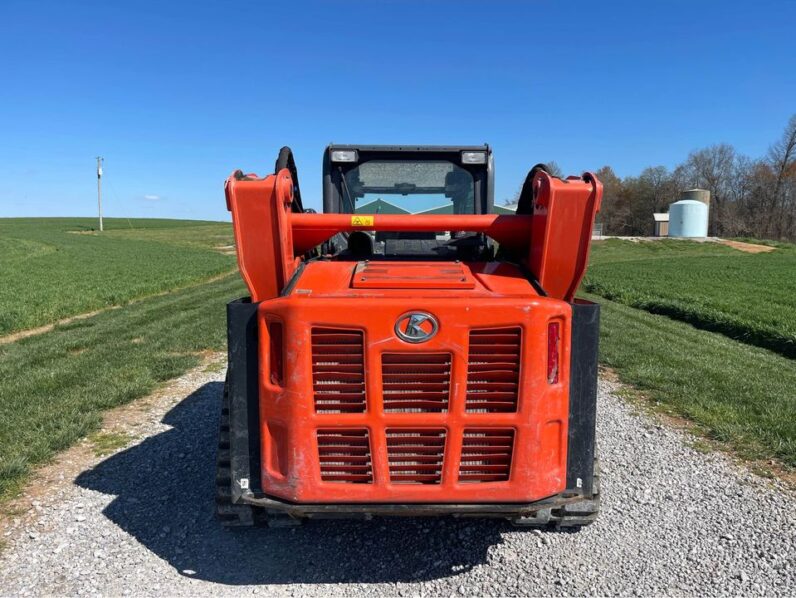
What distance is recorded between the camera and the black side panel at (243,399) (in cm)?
288

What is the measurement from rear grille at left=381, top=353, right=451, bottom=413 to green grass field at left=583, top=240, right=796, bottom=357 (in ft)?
31.8

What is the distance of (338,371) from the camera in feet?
8.91

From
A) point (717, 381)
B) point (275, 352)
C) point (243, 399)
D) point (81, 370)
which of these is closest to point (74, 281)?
point (81, 370)

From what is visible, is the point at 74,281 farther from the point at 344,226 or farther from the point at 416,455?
the point at 416,455

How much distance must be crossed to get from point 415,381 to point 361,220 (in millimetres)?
1184

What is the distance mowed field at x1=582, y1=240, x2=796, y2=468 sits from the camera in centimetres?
536

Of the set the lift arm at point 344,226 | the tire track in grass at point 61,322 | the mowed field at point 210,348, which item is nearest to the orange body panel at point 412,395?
the lift arm at point 344,226

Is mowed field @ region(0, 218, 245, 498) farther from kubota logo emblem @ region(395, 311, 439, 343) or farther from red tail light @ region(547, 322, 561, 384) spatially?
red tail light @ region(547, 322, 561, 384)

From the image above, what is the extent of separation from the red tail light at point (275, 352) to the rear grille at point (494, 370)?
2.90 ft

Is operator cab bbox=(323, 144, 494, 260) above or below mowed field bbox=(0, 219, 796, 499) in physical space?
above

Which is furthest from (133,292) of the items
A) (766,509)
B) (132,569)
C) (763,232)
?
(763,232)

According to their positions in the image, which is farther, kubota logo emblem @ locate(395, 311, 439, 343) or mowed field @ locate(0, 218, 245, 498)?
mowed field @ locate(0, 218, 245, 498)

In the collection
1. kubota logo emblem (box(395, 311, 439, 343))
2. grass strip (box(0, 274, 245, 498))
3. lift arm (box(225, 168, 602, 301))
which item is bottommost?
grass strip (box(0, 274, 245, 498))

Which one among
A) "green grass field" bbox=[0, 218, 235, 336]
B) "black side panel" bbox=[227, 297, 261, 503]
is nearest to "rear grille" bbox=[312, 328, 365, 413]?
"black side panel" bbox=[227, 297, 261, 503]
